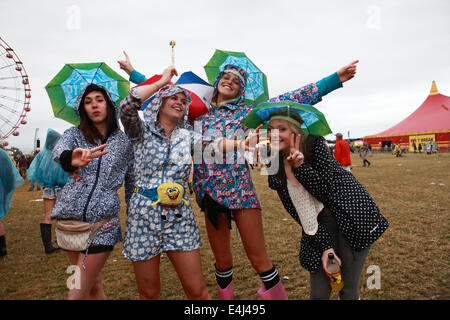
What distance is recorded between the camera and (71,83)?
252 centimetres

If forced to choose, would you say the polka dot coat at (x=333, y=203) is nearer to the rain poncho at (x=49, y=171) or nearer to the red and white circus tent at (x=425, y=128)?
the rain poncho at (x=49, y=171)

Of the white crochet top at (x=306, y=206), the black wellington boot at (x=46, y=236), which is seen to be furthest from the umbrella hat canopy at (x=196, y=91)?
the black wellington boot at (x=46, y=236)

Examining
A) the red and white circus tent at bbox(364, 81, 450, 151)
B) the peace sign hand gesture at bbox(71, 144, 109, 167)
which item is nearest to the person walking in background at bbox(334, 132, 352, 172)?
the peace sign hand gesture at bbox(71, 144, 109, 167)

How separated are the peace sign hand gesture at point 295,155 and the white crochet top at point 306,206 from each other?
19 cm

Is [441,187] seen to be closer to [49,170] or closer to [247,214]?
[247,214]

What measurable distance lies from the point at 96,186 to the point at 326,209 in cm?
161

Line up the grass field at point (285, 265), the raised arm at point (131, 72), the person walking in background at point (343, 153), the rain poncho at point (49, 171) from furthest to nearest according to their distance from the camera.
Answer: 1. the person walking in background at point (343, 153)
2. the rain poncho at point (49, 171)
3. the grass field at point (285, 265)
4. the raised arm at point (131, 72)

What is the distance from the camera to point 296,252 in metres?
4.35

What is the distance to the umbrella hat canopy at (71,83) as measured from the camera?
2502 mm

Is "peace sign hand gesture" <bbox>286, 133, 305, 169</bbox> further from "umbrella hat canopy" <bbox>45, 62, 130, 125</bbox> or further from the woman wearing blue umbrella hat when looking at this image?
"umbrella hat canopy" <bbox>45, 62, 130, 125</bbox>

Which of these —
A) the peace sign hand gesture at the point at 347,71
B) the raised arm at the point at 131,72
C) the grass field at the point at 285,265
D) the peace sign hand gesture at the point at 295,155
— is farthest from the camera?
the grass field at the point at 285,265

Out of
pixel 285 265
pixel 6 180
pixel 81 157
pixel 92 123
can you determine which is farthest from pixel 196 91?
pixel 6 180
